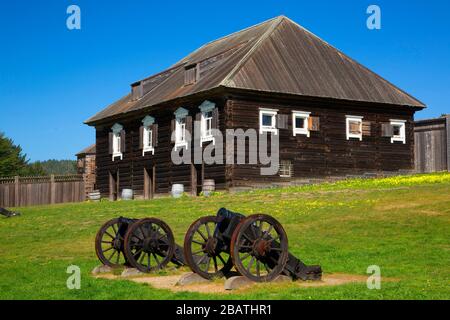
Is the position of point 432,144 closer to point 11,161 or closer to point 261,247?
point 261,247

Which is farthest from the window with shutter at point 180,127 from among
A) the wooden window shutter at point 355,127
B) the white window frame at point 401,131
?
the white window frame at point 401,131

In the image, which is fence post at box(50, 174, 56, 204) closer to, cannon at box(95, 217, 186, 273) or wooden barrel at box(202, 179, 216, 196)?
wooden barrel at box(202, 179, 216, 196)

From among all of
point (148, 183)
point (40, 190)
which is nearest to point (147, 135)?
point (148, 183)

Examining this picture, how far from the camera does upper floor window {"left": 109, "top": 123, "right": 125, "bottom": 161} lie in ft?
138

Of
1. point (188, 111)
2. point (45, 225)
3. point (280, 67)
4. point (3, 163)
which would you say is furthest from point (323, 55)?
point (3, 163)

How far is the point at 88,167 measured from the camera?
6047cm

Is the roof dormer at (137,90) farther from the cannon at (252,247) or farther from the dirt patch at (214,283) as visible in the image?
the cannon at (252,247)

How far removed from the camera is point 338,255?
15.4 m

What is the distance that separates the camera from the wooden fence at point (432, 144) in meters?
36.1

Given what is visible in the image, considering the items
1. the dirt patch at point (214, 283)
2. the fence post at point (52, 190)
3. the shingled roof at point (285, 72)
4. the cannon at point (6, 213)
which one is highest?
the shingled roof at point (285, 72)

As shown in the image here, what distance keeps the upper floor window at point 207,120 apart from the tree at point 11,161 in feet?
157

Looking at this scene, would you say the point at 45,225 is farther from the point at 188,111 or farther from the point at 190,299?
the point at 190,299

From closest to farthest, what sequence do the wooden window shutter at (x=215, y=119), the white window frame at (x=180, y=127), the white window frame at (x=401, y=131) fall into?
the wooden window shutter at (x=215, y=119)
the white window frame at (x=180, y=127)
the white window frame at (x=401, y=131)
